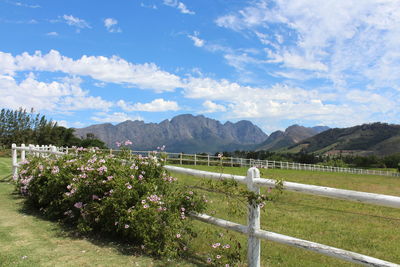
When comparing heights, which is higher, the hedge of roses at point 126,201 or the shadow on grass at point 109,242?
the hedge of roses at point 126,201

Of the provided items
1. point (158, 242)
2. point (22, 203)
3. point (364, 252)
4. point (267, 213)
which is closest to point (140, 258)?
point (158, 242)

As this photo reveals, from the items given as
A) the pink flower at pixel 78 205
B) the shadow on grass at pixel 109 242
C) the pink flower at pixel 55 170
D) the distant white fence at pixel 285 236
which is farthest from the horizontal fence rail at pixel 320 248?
the pink flower at pixel 55 170

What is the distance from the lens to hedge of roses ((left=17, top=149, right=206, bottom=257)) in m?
4.62

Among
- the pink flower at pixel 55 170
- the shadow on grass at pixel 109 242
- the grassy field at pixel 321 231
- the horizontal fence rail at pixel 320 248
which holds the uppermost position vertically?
the pink flower at pixel 55 170

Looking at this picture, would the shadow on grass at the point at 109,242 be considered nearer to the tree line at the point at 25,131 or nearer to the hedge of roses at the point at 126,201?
the hedge of roses at the point at 126,201

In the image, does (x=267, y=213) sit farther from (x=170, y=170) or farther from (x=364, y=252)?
(x=170, y=170)

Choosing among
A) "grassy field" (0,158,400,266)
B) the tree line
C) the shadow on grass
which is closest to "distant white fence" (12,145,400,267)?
"grassy field" (0,158,400,266)

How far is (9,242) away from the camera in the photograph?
5.10 m

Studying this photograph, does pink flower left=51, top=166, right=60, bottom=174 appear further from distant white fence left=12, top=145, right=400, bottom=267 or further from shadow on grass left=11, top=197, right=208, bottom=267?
distant white fence left=12, top=145, right=400, bottom=267

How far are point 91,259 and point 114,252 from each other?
1.25ft

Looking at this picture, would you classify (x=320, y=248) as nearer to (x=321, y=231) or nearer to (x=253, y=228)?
(x=253, y=228)

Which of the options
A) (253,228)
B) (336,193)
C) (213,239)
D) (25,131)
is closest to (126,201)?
(213,239)

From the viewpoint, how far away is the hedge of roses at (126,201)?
4621 mm

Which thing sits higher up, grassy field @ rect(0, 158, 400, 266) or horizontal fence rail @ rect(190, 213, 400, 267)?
horizontal fence rail @ rect(190, 213, 400, 267)
